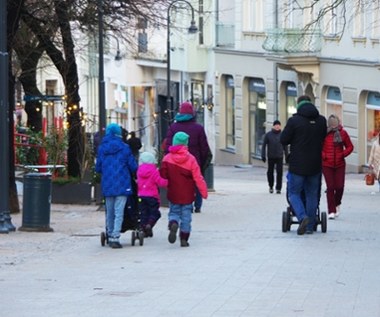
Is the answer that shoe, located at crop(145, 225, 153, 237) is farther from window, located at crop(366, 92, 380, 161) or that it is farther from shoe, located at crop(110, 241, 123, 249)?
window, located at crop(366, 92, 380, 161)

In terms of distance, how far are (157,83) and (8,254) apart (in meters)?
47.4

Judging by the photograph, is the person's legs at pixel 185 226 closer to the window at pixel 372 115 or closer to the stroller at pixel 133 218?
the stroller at pixel 133 218

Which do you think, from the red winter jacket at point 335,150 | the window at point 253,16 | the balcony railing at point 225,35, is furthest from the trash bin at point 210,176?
the balcony railing at point 225,35

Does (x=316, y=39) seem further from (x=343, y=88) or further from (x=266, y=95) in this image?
(x=266, y=95)

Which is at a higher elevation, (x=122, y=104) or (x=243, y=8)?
(x=243, y=8)

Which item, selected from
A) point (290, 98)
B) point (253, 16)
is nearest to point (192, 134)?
point (290, 98)

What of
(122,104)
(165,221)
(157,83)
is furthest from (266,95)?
(165,221)

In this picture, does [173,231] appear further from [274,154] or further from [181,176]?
[274,154]

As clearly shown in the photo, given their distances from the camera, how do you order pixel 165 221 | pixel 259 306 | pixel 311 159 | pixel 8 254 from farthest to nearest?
pixel 165 221, pixel 311 159, pixel 8 254, pixel 259 306

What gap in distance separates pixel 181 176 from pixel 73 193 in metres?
10.3

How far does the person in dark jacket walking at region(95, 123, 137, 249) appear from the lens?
16.6 metres

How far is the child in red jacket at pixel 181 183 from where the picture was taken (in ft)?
54.4

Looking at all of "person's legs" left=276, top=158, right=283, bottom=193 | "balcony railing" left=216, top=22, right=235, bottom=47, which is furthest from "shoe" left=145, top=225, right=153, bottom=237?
"balcony railing" left=216, top=22, right=235, bottom=47

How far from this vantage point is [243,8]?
54.7 metres
